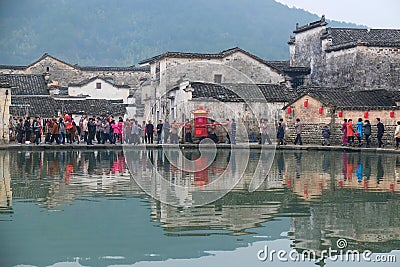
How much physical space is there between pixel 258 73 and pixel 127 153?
17247 millimetres

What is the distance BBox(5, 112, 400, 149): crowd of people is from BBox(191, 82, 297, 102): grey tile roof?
2.19 m

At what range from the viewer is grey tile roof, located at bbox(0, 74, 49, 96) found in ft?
158

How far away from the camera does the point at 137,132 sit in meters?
34.7

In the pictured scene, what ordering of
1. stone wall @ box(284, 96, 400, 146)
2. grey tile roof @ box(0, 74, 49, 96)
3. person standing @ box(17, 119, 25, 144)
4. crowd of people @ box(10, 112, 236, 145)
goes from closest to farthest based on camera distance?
1. stone wall @ box(284, 96, 400, 146)
2. crowd of people @ box(10, 112, 236, 145)
3. person standing @ box(17, 119, 25, 144)
4. grey tile roof @ box(0, 74, 49, 96)

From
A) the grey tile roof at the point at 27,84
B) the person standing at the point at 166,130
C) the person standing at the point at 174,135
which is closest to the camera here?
the person standing at the point at 174,135

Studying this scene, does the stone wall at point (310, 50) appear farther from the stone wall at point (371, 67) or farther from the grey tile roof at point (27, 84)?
the grey tile roof at point (27, 84)

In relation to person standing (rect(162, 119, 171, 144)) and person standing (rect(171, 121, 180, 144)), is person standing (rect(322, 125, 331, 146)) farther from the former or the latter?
person standing (rect(162, 119, 171, 144))

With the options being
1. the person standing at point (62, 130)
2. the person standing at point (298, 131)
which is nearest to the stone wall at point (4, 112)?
the person standing at point (62, 130)

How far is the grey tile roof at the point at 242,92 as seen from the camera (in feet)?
127

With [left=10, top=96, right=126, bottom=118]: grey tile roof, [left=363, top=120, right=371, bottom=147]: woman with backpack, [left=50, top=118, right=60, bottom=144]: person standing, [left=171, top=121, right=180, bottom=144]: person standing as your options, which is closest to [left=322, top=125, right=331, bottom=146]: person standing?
[left=363, top=120, right=371, bottom=147]: woman with backpack

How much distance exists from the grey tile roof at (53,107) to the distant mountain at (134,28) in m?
73.1

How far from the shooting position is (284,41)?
14712 centimetres

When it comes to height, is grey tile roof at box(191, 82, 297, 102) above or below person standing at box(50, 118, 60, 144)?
above

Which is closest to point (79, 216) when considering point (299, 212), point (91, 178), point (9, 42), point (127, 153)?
point (299, 212)
